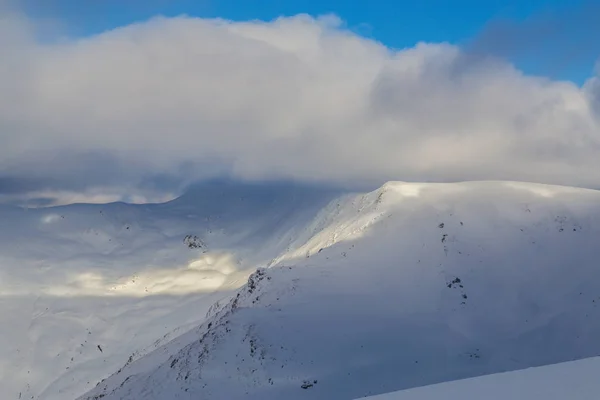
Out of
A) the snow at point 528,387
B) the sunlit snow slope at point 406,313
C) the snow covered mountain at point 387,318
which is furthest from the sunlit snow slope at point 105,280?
the snow at point 528,387

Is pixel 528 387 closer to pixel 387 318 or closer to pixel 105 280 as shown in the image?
pixel 387 318

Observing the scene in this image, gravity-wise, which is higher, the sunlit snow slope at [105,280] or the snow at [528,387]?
the sunlit snow slope at [105,280]

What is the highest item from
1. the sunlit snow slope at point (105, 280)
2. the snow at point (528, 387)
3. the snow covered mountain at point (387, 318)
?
the sunlit snow slope at point (105, 280)

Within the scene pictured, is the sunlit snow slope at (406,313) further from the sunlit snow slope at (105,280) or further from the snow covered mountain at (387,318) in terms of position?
the sunlit snow slope at (105,280)

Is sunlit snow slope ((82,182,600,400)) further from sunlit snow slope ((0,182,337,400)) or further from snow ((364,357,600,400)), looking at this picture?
sunlit snow slope ((0,182,337,400))

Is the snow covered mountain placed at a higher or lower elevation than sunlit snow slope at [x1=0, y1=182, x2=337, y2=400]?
lower

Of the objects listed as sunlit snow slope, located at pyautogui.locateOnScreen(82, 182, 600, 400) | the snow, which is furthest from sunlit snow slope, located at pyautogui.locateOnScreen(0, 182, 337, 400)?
the snow

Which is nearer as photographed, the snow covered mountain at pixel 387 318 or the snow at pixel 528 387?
the snow at pixel 528 387
